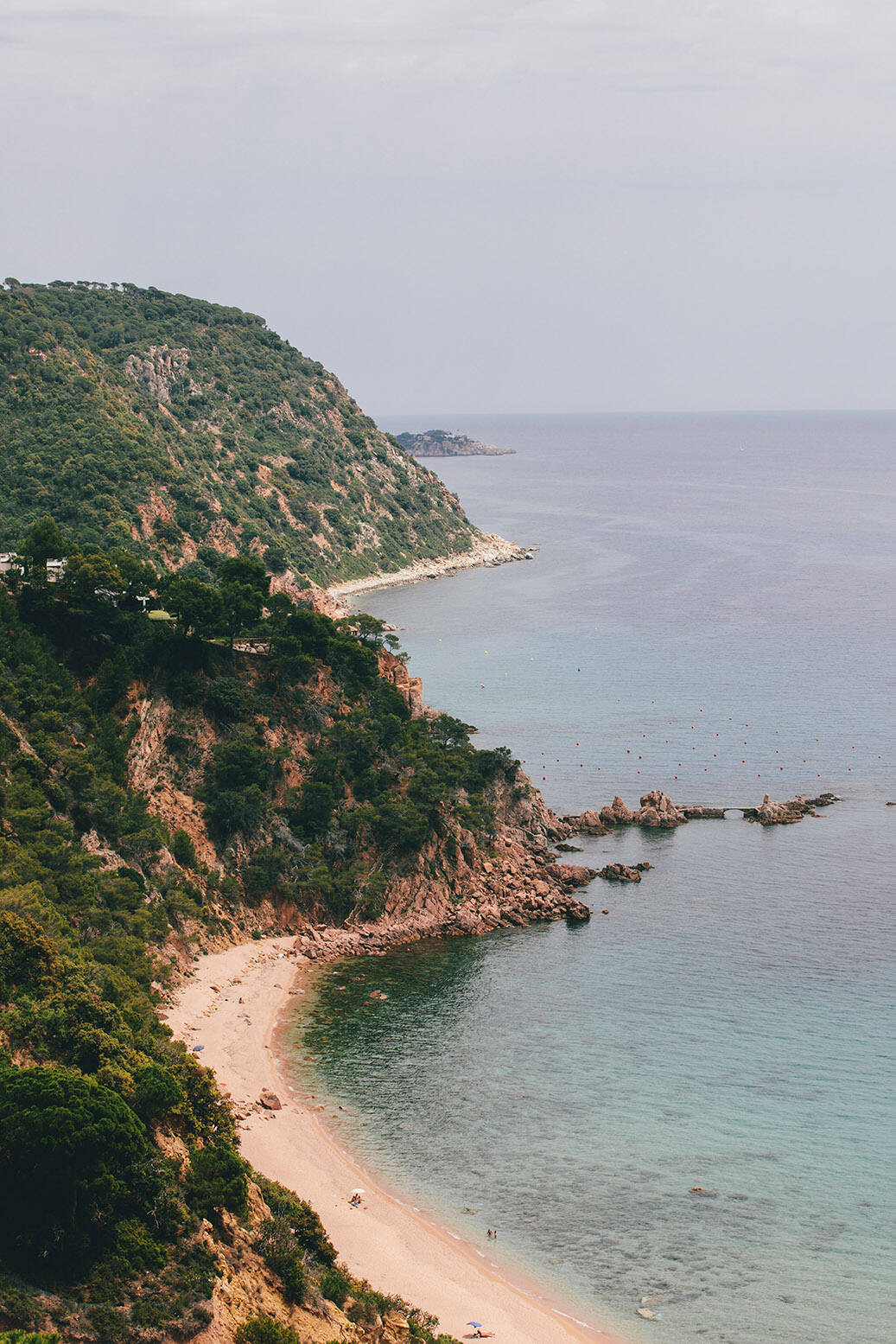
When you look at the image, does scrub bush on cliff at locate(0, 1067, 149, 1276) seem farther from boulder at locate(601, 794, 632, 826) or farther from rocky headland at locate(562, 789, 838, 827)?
boulder at locate(601, 794, 632, 826)

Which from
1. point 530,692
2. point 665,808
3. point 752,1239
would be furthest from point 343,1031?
point 530,692

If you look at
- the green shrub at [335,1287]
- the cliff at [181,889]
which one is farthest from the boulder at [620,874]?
the green shrub at [335,1287]

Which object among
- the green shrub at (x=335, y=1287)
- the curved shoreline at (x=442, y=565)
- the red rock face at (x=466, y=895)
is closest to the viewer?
the green shrub at (x=335, y=1287)

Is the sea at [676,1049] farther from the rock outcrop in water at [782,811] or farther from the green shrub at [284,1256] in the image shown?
the green shrub at [284,1256]

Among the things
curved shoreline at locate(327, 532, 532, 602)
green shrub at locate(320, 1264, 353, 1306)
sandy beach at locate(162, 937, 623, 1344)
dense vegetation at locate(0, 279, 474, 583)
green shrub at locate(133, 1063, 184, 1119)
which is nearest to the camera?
green shrub at locate(320, 1264, 353, 1306)

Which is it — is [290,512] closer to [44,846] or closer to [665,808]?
[665,808]

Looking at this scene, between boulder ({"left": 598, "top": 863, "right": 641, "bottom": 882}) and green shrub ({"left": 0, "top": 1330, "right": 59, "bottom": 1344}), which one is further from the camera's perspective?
boulder ({"left": 598, "top": 863, "right": 641, "bottom": 882})

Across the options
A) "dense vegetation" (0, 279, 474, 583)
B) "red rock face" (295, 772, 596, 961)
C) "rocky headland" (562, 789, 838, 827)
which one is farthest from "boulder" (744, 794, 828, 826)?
"dense vegetation" (0, 279, 474, 583)
